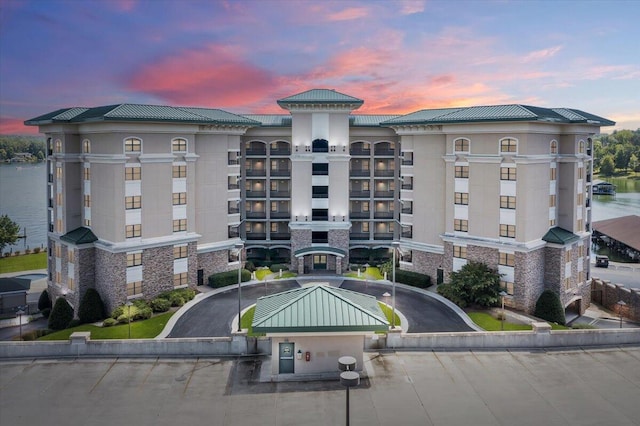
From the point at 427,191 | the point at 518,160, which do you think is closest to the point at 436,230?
the point at 427,191

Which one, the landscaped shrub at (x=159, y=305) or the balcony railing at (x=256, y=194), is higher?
the balcony railing at (x=256, y=194)

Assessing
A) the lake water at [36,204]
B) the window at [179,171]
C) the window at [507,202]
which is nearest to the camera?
the window at [507,202]

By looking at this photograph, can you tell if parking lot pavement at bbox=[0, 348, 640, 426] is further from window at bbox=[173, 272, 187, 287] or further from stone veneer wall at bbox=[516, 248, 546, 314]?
window at bbox=[173, 272, 187, 287]

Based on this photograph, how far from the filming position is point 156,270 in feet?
143

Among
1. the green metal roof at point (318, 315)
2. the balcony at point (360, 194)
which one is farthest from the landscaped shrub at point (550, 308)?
the balcony at point (360, 194)

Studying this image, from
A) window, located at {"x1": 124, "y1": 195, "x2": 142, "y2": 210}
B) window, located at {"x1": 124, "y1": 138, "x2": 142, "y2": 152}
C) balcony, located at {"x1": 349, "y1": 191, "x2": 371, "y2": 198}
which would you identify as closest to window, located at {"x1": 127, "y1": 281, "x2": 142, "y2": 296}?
window, located at {"x1": 124, "y1": 195, "x2": 142, "y2": 210}

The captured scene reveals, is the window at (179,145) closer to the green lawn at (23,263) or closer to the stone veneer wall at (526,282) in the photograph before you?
the stone veneer wall at (526,282)

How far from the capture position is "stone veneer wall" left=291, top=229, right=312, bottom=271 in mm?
54250

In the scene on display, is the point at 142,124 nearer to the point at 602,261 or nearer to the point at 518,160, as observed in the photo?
the point at 518,160

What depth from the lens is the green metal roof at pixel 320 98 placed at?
2063 inches

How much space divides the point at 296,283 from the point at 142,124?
798 inches

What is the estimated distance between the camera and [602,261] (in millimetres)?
64938

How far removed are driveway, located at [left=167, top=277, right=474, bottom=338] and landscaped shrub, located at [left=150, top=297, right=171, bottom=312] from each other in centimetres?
171

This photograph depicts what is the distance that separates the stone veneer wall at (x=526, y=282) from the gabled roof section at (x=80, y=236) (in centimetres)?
3414
